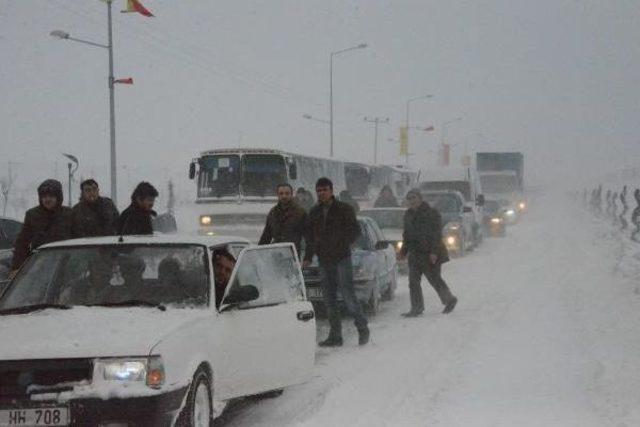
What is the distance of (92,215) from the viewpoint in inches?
384

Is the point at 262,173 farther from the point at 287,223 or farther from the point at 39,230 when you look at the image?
the point at 39,230

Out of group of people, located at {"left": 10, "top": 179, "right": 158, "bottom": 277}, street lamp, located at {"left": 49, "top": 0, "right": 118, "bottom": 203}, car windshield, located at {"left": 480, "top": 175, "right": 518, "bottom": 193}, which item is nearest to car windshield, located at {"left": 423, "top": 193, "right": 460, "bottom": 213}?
street lamp, located at {"left": 49, "top": 0, "right": 118, "bottom": 203}

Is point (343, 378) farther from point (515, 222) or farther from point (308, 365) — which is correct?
point (515, 222)

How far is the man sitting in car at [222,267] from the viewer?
6.98 meters

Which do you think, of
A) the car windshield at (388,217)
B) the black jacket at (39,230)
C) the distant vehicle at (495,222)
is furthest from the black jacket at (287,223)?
the distant vehicle at (495,222)

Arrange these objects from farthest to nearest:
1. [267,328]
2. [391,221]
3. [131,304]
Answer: [391,221]
[267,328]
[131,304]

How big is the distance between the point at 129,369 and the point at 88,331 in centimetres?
48

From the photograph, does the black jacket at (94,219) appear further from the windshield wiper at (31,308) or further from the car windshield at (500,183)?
the car windshield at (500,183)

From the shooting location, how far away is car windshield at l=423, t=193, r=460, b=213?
25250 millimetres

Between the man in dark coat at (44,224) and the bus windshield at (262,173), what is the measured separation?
13340mm

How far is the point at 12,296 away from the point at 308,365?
7.87ft

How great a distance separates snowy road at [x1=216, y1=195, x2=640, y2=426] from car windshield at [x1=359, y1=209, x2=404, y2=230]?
4519mm

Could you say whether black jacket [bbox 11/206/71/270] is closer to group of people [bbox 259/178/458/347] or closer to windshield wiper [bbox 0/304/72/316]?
group of people [bbox 259/178/458/347]

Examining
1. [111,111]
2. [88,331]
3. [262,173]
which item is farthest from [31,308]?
[111,111]
